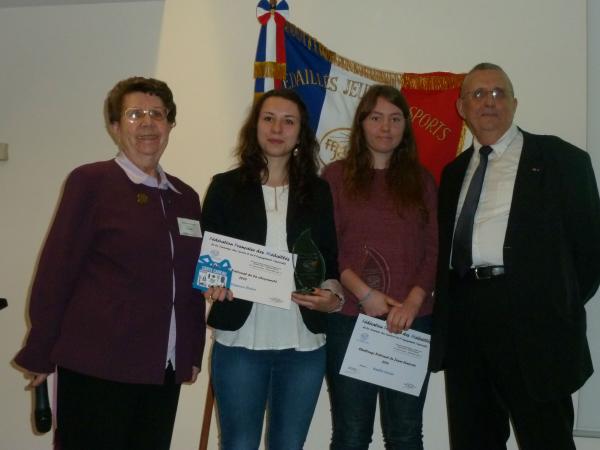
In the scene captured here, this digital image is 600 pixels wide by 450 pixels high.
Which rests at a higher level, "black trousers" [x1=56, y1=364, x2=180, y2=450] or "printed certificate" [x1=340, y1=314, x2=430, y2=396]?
"printed certificate" [x1=340, y1=314, x2=430, y2=396]

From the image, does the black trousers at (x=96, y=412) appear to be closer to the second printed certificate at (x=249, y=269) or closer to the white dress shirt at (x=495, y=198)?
the second printed certificate at (x=249, y=269)

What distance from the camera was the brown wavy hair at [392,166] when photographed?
2.18 meters

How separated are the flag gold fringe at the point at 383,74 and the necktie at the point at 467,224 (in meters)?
0.87

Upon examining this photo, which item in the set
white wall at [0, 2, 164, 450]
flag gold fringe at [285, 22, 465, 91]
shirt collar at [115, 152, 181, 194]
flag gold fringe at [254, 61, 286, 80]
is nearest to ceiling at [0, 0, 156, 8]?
white wall at [0, 2, 164, 450]

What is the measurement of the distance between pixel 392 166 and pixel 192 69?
1.58 metres

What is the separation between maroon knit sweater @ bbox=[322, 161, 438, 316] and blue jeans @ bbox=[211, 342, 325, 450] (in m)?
0.33

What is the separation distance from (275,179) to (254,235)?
251 mm

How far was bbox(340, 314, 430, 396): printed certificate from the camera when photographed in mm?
2086

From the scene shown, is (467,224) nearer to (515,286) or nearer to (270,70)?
(515,286)

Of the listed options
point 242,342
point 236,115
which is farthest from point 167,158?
point 242,342

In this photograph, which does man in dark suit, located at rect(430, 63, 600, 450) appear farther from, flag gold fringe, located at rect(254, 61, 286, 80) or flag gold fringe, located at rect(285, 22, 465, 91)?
flag gold fringe, located at rect(254, 61, 286, 80)

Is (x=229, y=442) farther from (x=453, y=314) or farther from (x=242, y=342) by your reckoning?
(x=453, y=314)

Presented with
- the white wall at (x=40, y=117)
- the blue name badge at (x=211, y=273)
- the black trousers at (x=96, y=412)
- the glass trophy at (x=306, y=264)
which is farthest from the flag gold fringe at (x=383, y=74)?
the black trousers at (x=96, y=412)

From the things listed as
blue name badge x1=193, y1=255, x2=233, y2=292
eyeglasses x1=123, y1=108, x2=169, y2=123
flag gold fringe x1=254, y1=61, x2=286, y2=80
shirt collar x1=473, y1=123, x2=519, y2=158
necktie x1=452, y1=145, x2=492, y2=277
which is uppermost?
flag gold fringe x1=254, y1=61, x2=286, y2=80
